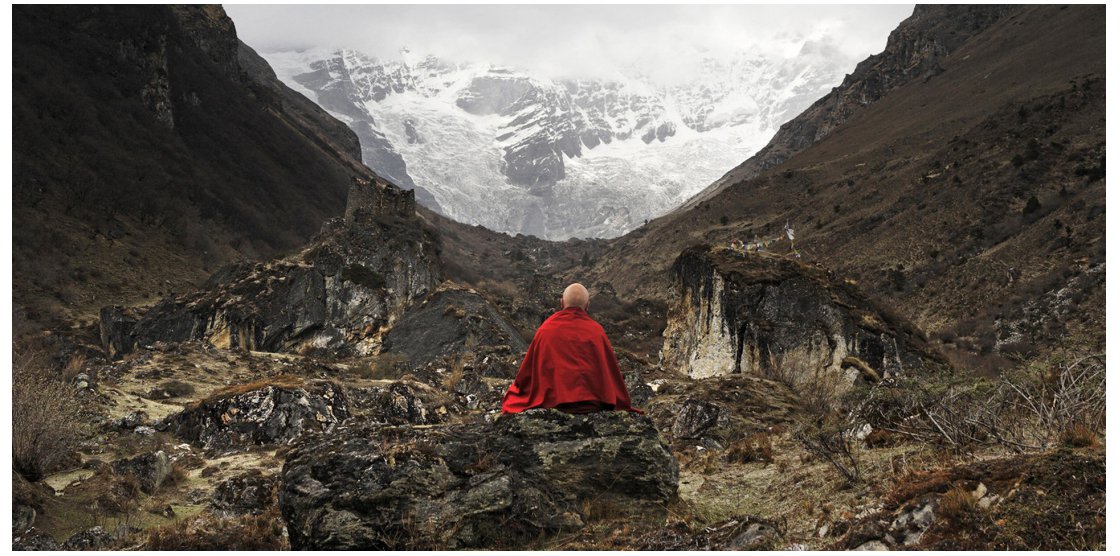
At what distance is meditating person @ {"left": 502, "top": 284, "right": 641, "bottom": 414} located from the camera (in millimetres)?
6102

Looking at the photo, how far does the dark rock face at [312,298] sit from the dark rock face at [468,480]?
753 inches

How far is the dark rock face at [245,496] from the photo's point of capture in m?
7.81

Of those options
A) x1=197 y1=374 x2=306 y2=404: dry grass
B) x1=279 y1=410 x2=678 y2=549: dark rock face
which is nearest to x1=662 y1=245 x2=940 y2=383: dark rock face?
x1=279 y1=410 x2=678 y2=549: dark rock face

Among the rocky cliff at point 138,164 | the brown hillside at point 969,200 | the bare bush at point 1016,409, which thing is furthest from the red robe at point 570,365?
the rocky cliff at point 138,164

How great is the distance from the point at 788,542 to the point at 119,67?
64098 millimetres

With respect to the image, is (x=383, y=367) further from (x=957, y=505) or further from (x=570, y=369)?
(x=957, y=505)

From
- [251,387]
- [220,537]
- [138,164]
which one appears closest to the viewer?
[220,537]

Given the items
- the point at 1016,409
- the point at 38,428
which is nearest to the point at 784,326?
the point at 1016,409

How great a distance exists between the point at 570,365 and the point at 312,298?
21110mm

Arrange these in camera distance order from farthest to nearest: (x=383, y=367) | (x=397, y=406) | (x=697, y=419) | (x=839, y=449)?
(x=383, y=367) → (x=397, y=406) → (x=697, y=419) → (x=839, y=449)

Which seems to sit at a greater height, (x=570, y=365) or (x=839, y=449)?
(x=570, y=365)

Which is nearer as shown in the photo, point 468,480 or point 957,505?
point 957,505

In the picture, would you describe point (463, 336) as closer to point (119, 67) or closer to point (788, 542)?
point (788, 542)

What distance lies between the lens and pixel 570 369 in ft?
20.1
